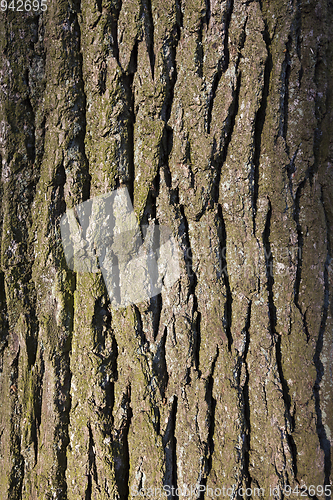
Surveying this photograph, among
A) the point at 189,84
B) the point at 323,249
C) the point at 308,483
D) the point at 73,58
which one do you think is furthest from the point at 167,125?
the point at 308,483

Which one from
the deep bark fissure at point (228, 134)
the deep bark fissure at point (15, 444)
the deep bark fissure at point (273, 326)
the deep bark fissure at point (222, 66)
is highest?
the deep bark fissure at point (222, 66)

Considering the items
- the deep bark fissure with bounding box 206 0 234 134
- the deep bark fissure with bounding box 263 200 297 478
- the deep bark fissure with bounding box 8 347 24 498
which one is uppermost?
the deep bark fissure with bounding box 206 0 234 134

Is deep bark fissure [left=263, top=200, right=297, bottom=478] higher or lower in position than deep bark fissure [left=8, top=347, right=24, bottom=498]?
higher

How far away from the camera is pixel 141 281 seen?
96 cm

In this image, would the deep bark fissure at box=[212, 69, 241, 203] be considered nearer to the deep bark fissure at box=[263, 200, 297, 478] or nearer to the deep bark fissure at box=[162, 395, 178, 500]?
the deep bark fissure at box=[263, 200, 297, 478]

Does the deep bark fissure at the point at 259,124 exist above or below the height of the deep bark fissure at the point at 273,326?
above

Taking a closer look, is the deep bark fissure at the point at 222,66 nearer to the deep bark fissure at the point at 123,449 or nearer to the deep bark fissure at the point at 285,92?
the deep bark fissure at the point at 285,92

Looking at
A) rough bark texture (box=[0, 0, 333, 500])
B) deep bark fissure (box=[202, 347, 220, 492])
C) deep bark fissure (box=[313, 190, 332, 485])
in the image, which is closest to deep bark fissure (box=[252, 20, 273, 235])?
rough bark texture (box=[0, 0, 333, 500])

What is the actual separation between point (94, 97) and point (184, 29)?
0.38 meters

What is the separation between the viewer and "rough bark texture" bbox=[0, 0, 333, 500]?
0.94 m

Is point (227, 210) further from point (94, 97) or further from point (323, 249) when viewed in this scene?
point (94, 97)

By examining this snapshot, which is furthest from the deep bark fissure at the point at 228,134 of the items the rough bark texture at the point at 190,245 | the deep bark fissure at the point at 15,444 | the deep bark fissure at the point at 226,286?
the deep bark fissure at the point at 15,444

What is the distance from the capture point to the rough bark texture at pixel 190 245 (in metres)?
0.94

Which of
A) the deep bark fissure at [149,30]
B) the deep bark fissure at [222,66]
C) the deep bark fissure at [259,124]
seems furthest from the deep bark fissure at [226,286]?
the deep bark fissure at [149,30]
